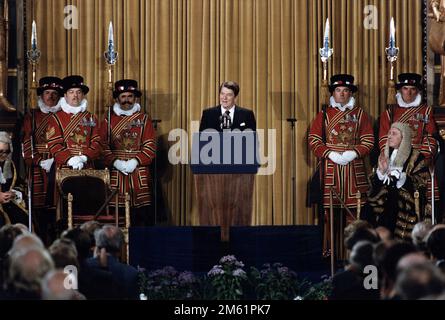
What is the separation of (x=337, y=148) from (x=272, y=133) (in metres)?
1.06

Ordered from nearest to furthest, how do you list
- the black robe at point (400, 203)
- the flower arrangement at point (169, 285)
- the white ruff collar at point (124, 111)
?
1. the flower arrangement at point (169, 285)
2. the black robe at point (400, 203)
3. the white ruff collar at point (124, 111)

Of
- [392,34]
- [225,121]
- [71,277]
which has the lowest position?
[71,277]

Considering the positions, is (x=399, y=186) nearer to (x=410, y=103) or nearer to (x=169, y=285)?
(x=410, y=103)

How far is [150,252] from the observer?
10.3m

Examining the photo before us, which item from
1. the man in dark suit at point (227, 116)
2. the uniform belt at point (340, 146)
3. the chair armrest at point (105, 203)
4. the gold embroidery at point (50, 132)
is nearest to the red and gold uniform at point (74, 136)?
the gold embroidery at point (50, 132)

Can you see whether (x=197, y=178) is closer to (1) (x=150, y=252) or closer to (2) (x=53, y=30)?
(1) (x=150, y=252)

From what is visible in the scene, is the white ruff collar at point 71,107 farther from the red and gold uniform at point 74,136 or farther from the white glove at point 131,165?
the white glove at point 131,165

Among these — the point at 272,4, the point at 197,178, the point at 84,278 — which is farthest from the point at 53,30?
the point at 84,278

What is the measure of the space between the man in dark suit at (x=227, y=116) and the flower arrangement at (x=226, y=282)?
8.43ft

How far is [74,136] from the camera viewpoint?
12.3m

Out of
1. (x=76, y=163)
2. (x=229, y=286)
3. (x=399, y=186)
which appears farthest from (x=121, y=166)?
(x=229, y=286)

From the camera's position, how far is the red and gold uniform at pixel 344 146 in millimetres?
12320

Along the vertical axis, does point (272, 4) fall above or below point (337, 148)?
above

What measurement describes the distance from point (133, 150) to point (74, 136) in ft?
1.95
